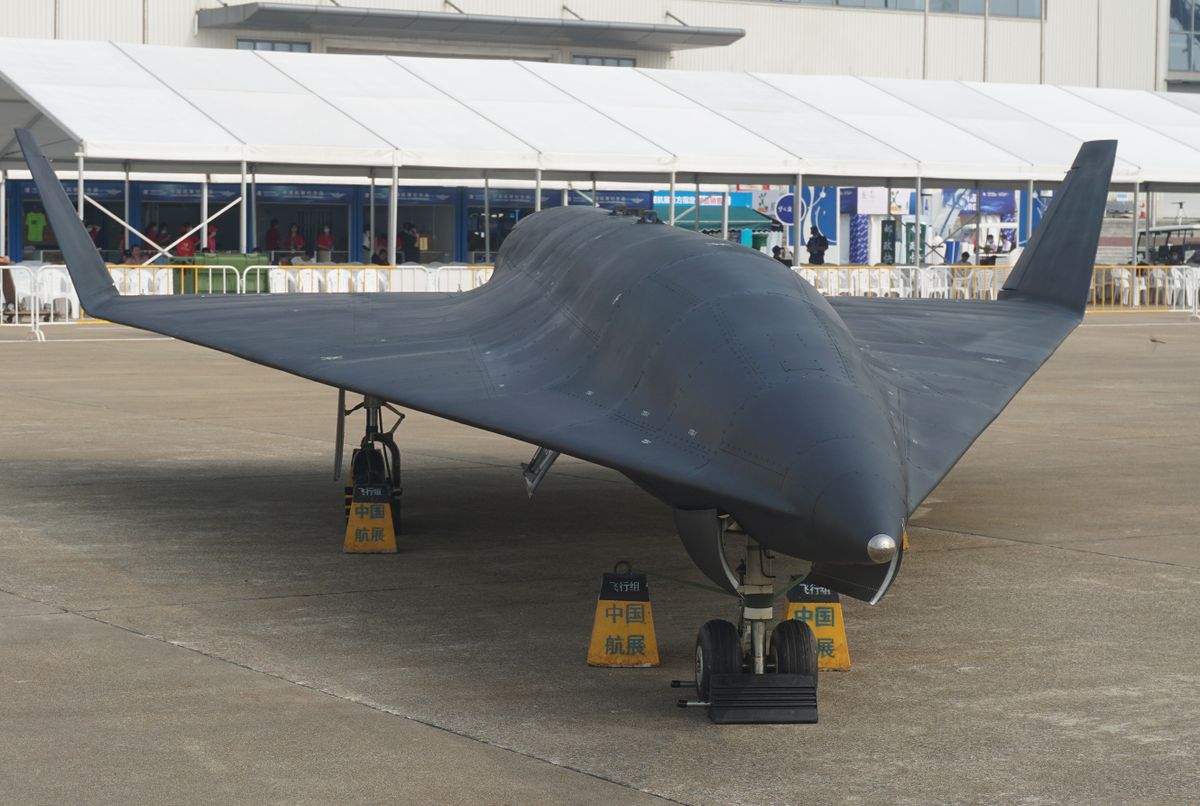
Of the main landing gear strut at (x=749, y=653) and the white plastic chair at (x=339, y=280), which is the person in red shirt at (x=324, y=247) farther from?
the main landing gear strut at (x=749, y=653)

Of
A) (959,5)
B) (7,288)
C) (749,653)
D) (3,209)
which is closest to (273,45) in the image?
(3,209)

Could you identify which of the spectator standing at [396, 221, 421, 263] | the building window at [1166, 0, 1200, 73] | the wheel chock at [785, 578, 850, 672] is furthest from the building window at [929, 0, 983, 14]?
the wheel chock at [785, 578, 850, 672]

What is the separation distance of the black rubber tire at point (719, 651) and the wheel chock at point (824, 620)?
0.95 meters

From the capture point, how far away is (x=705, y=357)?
8.20 meters

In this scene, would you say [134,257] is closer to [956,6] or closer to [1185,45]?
[956,6]

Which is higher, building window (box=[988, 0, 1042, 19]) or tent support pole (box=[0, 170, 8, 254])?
building window (box=[988, 0, 1042, 19])

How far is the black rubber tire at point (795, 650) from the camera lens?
786 cm

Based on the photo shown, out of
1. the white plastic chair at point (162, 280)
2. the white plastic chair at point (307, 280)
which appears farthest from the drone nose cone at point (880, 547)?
the white plastic chair at point (162, 280)

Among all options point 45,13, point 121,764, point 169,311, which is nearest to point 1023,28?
point 45,13

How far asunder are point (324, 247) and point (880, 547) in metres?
48.3

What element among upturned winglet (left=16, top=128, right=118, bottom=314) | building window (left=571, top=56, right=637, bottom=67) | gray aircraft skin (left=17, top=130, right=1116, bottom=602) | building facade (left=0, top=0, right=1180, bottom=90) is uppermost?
building facade (left=0, top=0, right=1180, bottom=90)

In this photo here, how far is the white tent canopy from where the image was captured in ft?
118

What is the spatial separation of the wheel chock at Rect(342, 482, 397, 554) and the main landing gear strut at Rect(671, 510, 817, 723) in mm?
4633

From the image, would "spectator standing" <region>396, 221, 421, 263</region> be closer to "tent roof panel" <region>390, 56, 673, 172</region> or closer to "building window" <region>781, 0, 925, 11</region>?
"tent roof panel" <region>390, 56, 673, 172</region>
